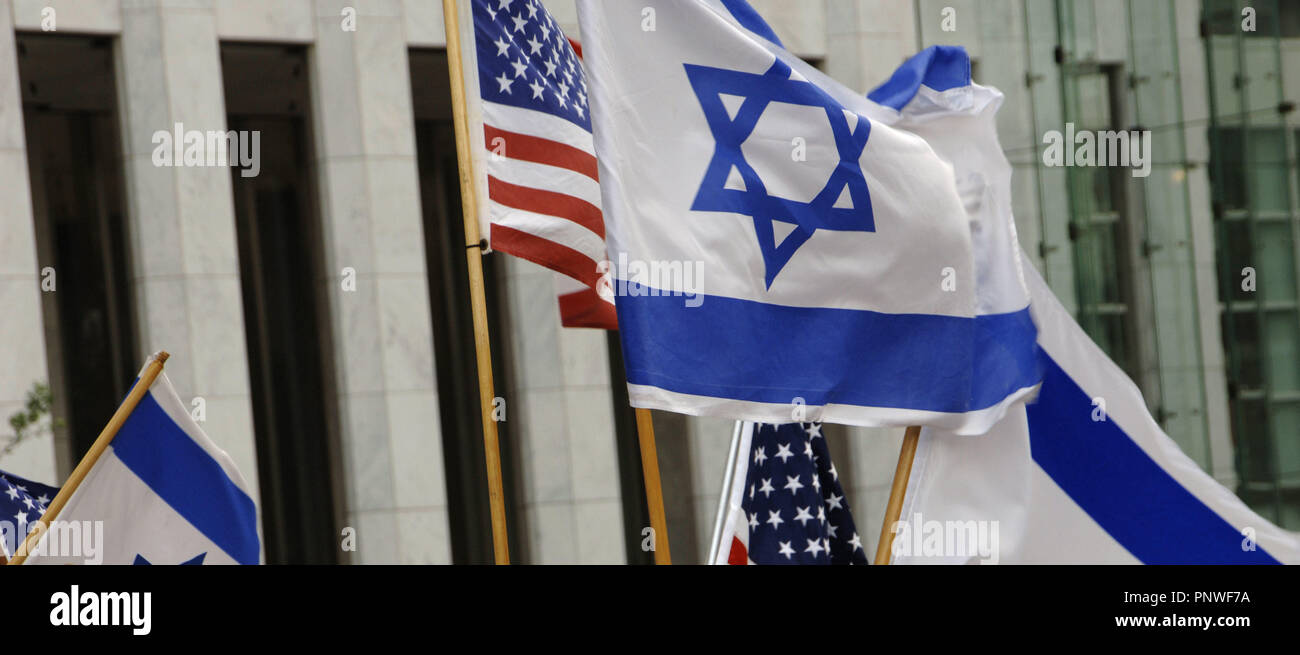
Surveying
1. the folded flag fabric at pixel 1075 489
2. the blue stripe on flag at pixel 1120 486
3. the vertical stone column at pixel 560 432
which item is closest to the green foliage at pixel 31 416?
the vertical stone column at pixel 560 432

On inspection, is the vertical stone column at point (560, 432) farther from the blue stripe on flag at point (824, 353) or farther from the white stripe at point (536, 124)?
the blue stripe on flag at point (824, 353)

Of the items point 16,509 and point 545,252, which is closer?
point 545,252

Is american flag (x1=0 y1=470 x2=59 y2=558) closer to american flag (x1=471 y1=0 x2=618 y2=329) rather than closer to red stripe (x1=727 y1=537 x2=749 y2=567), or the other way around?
american flag (x1=471 y1=0 x2=618 y2=329)

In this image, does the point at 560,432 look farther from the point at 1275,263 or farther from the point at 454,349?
the point at 1275,263

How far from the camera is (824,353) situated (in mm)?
5875

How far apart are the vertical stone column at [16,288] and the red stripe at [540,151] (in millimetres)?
10878

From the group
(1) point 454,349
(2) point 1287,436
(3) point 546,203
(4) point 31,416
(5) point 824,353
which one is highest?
(3) point 546,203

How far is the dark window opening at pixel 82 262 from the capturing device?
75.1ft

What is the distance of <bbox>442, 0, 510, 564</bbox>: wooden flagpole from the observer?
587cm

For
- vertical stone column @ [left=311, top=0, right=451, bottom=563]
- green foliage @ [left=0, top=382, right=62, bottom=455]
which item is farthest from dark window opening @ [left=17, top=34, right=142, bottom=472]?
green foliage @ [left=0, top=382, right=62, bottom=455]

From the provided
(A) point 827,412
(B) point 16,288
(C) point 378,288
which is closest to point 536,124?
(A) point 827,412

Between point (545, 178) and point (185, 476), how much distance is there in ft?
8.56

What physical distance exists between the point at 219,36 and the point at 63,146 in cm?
636
